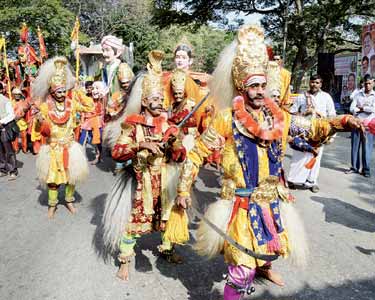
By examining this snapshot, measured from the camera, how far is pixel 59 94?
4785 mm

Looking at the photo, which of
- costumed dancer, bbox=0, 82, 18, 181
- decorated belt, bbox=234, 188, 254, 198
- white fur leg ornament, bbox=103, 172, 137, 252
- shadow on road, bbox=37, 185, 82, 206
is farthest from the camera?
costumed dancer, bbox=0, 82, 18, 181

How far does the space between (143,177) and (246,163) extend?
115 centimetres

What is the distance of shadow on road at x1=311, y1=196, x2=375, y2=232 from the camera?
4.94 meters

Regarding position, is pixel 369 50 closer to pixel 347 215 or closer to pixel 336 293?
pixel 347 215

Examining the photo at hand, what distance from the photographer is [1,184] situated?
701 centimetres

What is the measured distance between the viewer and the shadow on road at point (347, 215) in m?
4.94

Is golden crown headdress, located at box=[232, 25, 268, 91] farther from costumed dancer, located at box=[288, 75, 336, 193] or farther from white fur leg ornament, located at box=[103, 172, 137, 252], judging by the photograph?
costumed dancer, located at box=[288, 75, 336, 193]

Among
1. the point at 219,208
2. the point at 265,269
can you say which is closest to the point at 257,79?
the point at 219,208

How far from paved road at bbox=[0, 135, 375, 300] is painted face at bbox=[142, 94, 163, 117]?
5.23 feet

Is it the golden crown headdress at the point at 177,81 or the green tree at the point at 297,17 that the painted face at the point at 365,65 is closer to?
the green tree at the point at 297,17

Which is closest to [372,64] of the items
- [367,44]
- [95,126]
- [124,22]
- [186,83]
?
[367,44]

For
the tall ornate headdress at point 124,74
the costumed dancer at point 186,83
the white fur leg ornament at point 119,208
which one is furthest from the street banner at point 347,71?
the white fur leg ornament at point 119,208

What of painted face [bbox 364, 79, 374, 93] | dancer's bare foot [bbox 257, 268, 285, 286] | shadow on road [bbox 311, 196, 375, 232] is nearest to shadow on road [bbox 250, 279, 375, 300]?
dancer's bare foot [bbox 257, 268, 285, 286]

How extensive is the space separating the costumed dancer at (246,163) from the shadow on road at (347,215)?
2.56 m
